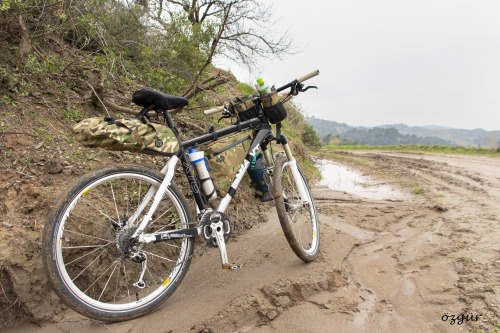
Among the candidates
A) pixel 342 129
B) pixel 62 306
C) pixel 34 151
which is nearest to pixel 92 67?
pixel 34 151

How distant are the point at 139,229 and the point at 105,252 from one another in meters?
0.61

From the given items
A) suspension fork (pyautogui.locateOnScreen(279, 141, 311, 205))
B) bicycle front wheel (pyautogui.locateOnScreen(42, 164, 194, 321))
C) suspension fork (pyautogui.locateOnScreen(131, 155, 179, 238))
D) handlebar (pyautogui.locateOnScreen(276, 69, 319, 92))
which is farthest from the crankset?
handlebar (pyautogui.locateOnScreen(276, 69, 319, 92))

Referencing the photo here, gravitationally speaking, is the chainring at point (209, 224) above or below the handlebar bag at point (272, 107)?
below

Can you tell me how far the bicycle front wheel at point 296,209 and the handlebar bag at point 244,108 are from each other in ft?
1.72

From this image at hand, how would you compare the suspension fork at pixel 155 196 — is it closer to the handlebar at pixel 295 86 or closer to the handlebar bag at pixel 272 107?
the handlebar at pixel 295 86

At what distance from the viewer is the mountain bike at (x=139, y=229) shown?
1.72 meters

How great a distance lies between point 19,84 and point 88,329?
2794mm

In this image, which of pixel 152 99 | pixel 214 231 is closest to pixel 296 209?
pixel 214 231

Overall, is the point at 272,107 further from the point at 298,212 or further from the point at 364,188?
the point at 364,188

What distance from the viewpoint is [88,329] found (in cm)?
184

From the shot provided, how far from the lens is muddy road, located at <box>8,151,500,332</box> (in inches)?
73.1

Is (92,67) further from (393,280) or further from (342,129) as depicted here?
(342,129)

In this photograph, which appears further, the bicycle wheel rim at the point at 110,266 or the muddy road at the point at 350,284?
the muddy road at the point at 350,284

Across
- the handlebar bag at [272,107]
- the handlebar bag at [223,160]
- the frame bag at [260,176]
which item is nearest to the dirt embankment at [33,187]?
the frame bag at [260,176]
